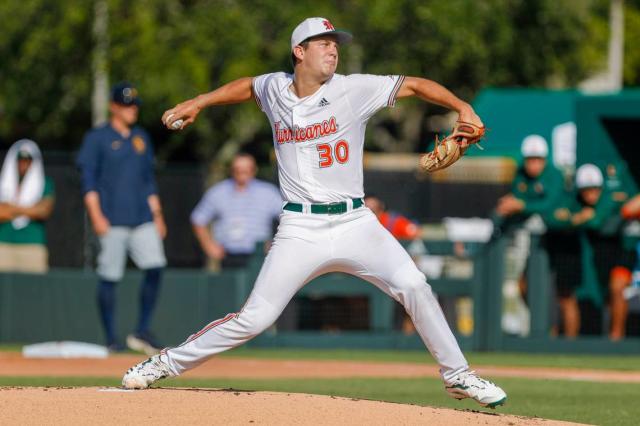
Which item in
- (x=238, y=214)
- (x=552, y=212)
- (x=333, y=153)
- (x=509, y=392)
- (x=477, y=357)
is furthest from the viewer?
(x=238, y=214)

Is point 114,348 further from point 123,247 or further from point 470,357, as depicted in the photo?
point 470,357

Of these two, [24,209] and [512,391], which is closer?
[512,391]

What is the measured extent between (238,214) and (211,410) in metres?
7.82

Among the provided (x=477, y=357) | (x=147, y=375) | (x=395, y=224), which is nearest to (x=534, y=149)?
(x=395, y=224)

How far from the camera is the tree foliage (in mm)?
22688

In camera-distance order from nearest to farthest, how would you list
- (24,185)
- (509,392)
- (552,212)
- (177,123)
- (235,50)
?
(177,123) < (509,392) < (552,212) < (24,185) < (235,50)

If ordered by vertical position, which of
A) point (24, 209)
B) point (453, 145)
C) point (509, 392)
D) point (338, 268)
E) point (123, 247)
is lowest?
point (509, 392)

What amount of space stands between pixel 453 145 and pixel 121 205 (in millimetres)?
5783

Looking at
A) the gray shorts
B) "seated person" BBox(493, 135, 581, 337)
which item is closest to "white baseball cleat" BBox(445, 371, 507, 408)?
the gray shorts

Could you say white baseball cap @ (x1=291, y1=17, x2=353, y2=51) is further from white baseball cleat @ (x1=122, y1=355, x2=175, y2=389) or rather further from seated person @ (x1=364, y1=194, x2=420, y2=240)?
seated person @ (x1=364, y1=194, x2=420, y2=240)

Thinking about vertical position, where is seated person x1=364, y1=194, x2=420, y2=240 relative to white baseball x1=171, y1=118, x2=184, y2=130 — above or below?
below

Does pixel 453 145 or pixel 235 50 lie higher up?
pixel 235 50

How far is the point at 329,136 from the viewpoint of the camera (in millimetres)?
8203

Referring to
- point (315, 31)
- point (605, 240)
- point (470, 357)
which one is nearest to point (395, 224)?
point (470, 357)
